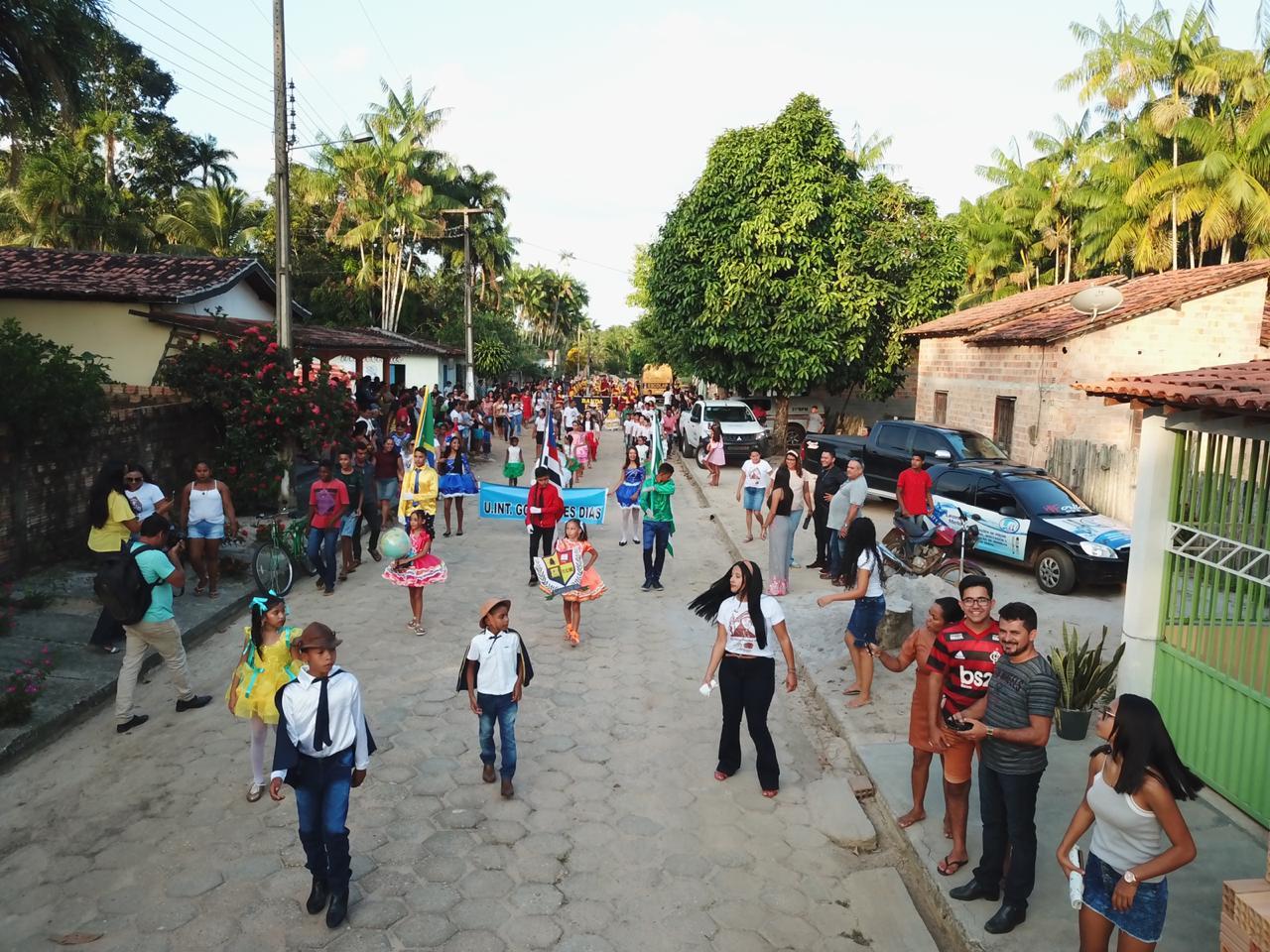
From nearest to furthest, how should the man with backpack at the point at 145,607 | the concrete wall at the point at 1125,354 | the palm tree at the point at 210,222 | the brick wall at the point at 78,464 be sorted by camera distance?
1. the man with backpack at the point at 145,607
2. the brick wall at the point at 78,464
3. the concrete wall at the point at 1125,354
4. the palm tree at the point at 210,222

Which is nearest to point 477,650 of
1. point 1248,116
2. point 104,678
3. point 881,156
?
point 104,678

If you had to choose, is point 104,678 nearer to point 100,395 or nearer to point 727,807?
point 100,395

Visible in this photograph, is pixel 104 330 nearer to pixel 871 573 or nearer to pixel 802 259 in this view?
pixel 871 573

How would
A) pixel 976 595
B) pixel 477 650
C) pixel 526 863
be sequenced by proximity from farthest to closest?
1. pixel 477 650
2. pixel 526 863
3. pixel 976 595

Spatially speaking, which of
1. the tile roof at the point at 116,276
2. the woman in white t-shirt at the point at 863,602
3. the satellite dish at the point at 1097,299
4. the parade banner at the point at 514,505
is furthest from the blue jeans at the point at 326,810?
the tile roof at the point at 116,276

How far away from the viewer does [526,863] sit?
5.40 m

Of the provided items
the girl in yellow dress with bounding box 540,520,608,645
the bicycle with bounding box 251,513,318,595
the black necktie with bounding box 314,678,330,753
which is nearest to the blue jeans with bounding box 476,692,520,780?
the black necktie with bounding box 314,678,330,753

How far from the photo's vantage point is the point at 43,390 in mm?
9930

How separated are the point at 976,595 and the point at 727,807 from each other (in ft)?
7.81

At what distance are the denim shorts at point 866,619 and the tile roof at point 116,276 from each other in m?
14.4

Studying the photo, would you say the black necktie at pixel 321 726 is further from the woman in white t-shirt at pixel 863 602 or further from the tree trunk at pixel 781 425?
the tree trunk at pixel 781 425

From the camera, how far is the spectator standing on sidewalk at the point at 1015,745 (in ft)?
14.5

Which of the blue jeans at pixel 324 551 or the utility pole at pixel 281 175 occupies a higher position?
the utility pole at pixel 281 175

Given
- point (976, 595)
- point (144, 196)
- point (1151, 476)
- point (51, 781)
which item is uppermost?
point (144, 196)
